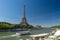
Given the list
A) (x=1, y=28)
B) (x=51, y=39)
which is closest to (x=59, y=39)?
(x=51, y=39)

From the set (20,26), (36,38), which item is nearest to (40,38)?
(36,38)

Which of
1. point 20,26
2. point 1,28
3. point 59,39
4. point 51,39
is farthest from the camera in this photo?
point 20,26

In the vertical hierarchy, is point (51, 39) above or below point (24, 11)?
above

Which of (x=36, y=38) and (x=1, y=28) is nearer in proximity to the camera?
(x=36, y=38)

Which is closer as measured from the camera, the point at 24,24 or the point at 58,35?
the point at 58,35

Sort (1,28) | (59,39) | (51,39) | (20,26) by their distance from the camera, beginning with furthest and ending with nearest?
(20,26) < (1,28) < (51,39) < (59,39)

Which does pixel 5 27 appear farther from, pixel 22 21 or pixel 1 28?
pixel 22 21

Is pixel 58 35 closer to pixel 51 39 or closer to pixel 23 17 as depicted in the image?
pixel 51 39

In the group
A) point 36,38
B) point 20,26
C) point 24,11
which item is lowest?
point 20,26

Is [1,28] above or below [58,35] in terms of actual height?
below
